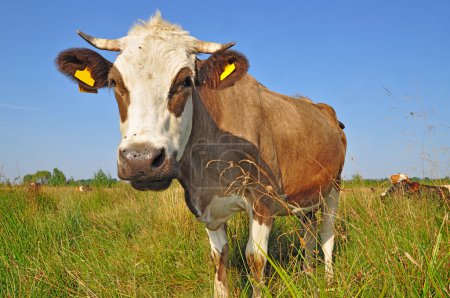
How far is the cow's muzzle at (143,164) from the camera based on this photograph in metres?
2.69

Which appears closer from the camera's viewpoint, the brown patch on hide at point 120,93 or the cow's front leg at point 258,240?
the brown patch on hide at point 120,93

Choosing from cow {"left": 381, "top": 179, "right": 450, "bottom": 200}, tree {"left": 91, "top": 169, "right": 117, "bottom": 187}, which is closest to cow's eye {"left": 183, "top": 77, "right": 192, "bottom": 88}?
cow {"left": 381, "top": 179, "right": 450, "bottom": 200}

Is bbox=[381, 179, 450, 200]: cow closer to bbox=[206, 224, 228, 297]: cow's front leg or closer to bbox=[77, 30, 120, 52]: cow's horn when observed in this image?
bbox=[206, 224, 228, 297]: cow's front leg

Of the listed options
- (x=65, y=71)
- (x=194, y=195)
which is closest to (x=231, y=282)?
(x=194, y=195)

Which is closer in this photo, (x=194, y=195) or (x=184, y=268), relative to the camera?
(x=194, y=195)

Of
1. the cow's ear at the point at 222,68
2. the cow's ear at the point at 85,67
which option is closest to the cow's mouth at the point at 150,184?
the cow's ear at the point at 222,68

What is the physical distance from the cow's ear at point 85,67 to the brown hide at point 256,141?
3.00 feet

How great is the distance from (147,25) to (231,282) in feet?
9.27

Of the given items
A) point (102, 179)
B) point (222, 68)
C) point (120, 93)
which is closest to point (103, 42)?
point (120, 93)

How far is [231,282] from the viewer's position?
427 cm

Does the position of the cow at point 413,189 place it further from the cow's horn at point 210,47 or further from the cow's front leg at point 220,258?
the cow's horn at point 210,47

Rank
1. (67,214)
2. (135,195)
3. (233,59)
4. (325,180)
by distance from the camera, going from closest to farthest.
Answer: (233,59) → (325,180) → (67,214) → (135,195)

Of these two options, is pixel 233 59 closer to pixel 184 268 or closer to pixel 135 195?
pixel 184 268

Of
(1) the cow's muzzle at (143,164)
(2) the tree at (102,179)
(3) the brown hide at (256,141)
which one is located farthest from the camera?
(2) the tree at (102,179)
